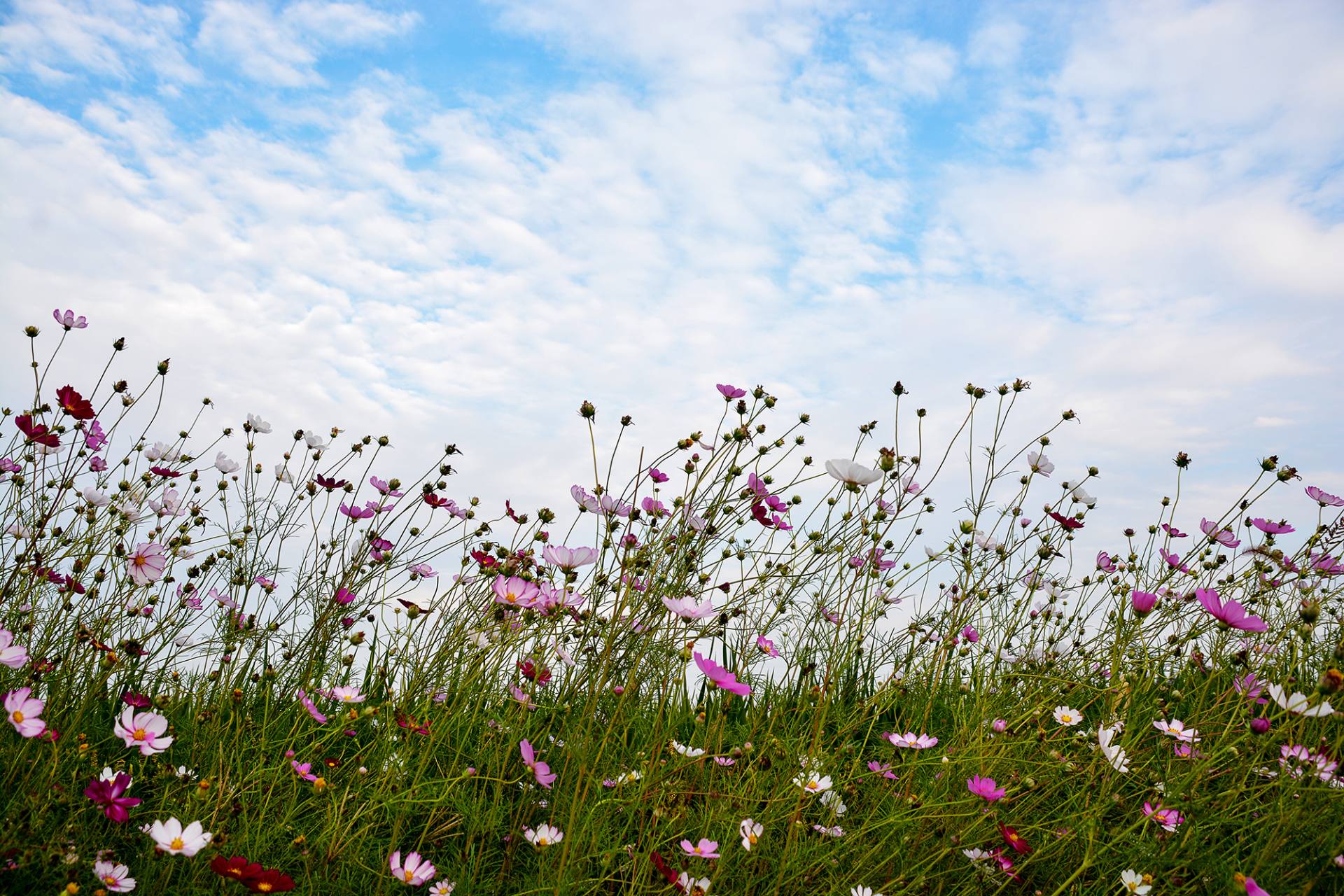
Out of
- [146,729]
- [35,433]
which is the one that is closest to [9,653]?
[146,729]

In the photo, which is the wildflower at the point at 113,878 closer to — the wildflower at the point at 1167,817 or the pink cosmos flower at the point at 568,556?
the pink cosmos flower at the point at 568,556

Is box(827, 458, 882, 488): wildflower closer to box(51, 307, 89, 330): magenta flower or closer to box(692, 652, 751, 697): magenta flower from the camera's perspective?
box(692, 652, 751, 697): magenta flower

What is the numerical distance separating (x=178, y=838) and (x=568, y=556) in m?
0.80

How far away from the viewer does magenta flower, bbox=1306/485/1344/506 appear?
2670 millimetres

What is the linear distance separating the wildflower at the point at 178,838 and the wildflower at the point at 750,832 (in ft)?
2.92

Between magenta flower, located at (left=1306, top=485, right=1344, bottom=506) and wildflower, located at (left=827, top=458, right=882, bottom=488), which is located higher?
magenta flower, located at (left=1306, top=485, right=1344, bottom=506)

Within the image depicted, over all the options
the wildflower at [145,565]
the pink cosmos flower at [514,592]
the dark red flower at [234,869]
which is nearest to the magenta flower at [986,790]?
the pink cosmos flower at [514,592]

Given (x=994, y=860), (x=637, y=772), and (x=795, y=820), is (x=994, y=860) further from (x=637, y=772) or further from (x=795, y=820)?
(x=637, y=772)

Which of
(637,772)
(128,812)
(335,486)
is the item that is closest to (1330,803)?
(637,772)

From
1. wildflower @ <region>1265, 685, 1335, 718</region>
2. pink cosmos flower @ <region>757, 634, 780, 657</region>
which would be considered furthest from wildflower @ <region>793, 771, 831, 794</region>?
wildflower @ <region>1265, 685, 1335, 718</region>

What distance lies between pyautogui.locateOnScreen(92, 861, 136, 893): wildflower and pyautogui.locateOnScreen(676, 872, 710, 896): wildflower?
0.88 metres

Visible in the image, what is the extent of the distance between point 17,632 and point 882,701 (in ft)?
7.31

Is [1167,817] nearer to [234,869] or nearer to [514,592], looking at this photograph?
[514,592]

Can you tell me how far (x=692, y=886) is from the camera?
154cm
